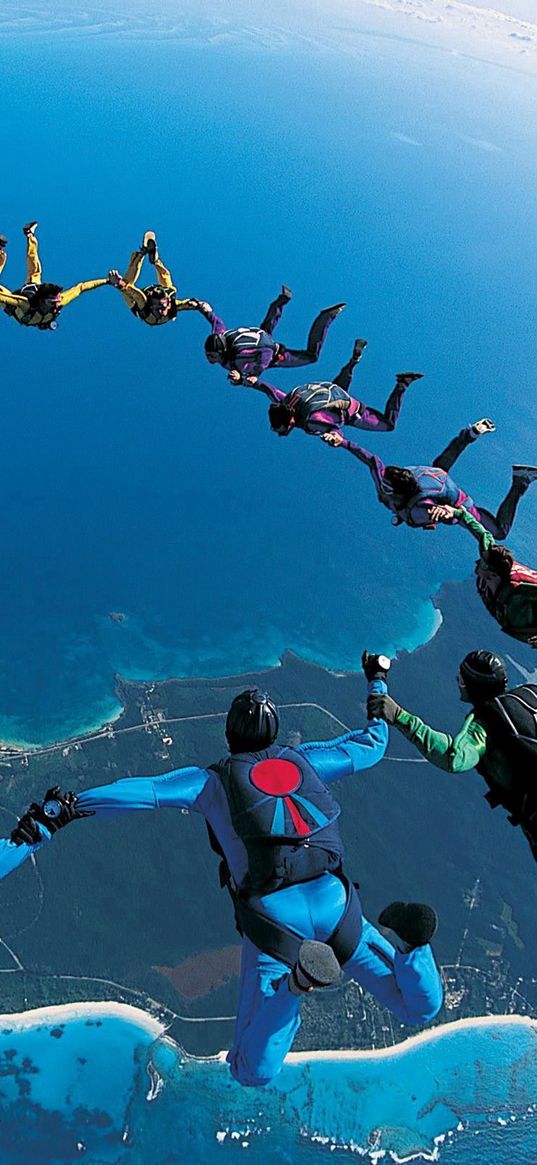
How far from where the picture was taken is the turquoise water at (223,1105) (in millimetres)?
17984

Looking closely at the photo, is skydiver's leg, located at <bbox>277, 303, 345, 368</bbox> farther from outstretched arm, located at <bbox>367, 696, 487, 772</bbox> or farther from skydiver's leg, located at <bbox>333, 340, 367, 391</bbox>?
outstretched arm, located at <bbox>367, 696, 487, 772</bbox>

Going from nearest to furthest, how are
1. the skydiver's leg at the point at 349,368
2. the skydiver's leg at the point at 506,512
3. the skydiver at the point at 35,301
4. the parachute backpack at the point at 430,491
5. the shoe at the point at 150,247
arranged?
1. the parachute backpack at the point at 430,491
2. the skydiver's leg at the point at 506,512
3. the skydiver's leg at the point at 349,368
4. the skydiver at the point at 35,301
5. the shoe at the point at 150,247

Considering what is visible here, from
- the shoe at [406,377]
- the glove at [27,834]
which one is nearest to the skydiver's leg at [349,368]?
the shoe at [406,377]

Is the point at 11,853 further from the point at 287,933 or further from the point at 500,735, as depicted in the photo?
the point at 500,735

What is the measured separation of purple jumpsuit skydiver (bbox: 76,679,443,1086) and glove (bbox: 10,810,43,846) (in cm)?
38

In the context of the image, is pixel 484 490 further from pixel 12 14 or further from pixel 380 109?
pixel 12 14

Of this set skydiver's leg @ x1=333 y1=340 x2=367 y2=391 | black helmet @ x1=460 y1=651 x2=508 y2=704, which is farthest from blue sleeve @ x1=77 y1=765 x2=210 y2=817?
skydiver's leg @ x1=333 y1=340 x2=367 y2=391

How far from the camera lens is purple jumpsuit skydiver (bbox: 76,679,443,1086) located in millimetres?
5941

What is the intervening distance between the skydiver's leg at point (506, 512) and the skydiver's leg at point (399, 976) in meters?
6.42

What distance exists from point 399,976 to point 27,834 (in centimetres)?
312

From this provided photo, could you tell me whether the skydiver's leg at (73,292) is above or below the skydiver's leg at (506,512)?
above

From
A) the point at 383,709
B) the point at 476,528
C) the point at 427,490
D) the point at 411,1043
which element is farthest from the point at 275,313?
the point at 411,1043

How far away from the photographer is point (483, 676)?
7.36 metres

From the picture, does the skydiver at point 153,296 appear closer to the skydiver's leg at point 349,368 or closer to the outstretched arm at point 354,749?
the skydiver's leg at point 349,368
